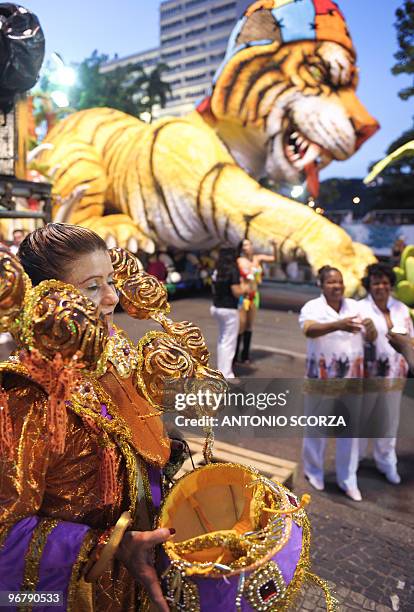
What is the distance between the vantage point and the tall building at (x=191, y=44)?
2221 inches

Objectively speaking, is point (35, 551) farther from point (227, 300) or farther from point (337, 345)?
point (227, 300)

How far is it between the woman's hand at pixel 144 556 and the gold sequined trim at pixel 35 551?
5.7 inches

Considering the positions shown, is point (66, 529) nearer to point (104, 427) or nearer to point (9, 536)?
point (9, 536)

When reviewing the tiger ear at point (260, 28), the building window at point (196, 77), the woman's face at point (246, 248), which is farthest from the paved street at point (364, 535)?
the building window at point (196, 77)

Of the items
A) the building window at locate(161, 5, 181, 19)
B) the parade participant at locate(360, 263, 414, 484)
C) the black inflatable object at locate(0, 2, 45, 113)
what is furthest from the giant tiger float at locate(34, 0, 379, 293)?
the building window at locate(161, 5, 181, 19)

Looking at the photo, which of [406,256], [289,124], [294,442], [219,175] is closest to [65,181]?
[219,175]

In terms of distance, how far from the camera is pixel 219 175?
8.16 metres

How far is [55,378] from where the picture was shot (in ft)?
2.79

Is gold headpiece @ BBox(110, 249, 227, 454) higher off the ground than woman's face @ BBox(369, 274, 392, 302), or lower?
higher

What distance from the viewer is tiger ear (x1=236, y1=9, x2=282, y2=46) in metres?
7.95

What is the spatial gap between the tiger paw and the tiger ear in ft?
12.0

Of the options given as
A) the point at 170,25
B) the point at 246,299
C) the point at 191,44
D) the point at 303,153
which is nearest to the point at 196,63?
the point at 191,44

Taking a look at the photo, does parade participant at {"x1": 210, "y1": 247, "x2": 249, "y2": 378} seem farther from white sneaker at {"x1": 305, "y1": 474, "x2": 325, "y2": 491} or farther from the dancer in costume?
the dancer in costume

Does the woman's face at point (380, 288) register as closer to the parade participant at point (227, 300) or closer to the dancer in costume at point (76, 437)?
the parade participant at point (227, 300)
